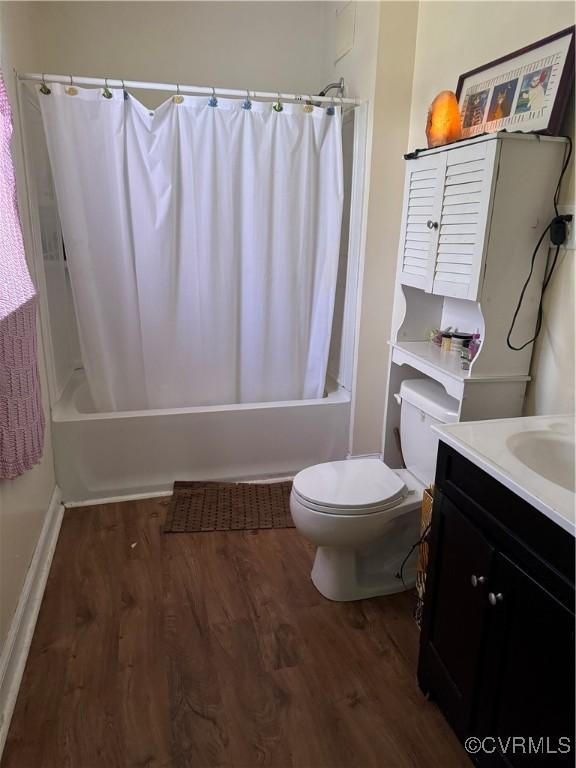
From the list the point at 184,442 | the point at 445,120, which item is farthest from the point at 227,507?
the point at 445,120

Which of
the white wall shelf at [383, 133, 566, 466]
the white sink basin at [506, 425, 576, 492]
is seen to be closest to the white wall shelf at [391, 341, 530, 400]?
the white wall shelf at [383, 133, 566, 466]

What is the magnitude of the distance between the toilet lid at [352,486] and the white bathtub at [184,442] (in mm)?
706

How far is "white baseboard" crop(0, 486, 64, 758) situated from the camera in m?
1.44

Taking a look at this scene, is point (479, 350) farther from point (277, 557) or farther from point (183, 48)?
point (183, 48)

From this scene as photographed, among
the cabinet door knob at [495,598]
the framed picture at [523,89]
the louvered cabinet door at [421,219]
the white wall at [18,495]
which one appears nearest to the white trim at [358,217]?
the louvered cabinet door at [421,219]

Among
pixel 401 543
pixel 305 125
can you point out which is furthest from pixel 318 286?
pixel 401 543

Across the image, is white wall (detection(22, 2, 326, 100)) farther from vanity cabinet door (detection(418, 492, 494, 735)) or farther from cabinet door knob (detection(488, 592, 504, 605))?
cabinet door knob (detection(488, 592, 504, 605))

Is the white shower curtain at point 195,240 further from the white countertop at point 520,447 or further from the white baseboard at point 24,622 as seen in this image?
the white countertop at point 520,447

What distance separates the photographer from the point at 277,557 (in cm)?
216

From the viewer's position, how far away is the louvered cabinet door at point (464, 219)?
1.57 m

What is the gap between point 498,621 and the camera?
114cm

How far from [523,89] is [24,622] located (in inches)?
94.0

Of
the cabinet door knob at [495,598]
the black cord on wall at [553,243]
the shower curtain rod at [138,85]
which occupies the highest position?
the shower curtain rod at [138,85]

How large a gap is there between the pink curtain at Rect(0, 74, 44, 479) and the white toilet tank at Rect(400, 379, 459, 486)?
1.36 m
